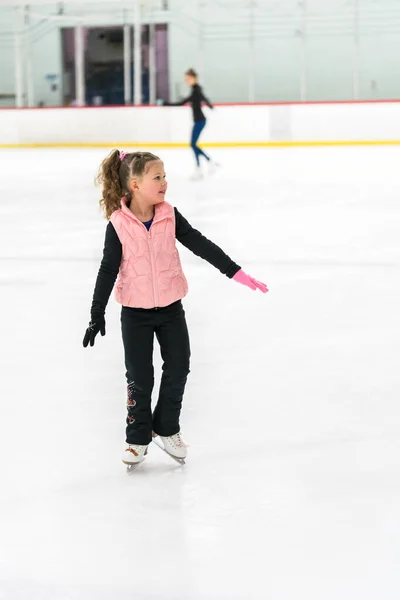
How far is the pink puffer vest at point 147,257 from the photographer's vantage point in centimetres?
210

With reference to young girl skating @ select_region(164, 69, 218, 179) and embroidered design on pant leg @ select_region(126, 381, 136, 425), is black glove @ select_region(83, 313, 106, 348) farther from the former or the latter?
young girl skating @ select_region(164, 69, 218, 179)

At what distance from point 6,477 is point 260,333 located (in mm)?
1650

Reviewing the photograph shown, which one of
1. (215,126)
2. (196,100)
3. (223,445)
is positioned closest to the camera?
(223,445)

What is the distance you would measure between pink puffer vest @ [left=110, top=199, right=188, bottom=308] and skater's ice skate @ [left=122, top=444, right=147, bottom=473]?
341 millimetres

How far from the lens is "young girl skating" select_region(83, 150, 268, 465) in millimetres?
2102

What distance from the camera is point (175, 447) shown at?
2.27 meters

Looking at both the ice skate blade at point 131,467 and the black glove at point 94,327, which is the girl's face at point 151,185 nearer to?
the black glove at point 94,327

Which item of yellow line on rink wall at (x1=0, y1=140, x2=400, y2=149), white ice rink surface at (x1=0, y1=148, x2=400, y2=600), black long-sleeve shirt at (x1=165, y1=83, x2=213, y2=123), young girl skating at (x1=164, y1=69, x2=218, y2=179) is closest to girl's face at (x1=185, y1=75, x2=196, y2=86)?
young girl skating at (x1=164, y1=69, x2=218, y2=179)

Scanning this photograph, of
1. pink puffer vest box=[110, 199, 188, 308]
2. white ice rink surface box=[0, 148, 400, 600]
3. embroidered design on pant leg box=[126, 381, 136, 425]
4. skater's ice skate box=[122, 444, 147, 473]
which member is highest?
pink puffer vest box=[110, 199, 188, 308]

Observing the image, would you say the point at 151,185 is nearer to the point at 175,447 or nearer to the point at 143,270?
the point at 143,270

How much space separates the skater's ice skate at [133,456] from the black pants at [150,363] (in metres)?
0.01

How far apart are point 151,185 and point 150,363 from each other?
41 centimetres

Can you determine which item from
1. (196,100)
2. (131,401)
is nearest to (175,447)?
Answer: (131,401)

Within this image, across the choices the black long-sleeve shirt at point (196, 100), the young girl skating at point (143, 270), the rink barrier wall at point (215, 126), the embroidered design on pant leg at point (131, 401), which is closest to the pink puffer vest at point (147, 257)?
the young girl skating at point (143, 270)
